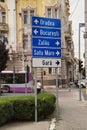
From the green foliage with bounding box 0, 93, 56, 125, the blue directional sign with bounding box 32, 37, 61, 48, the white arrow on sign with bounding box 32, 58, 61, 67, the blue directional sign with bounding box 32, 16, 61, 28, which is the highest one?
the blue directional sign with bounding box 32, 16, 61, 28

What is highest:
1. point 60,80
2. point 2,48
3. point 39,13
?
point 39,13

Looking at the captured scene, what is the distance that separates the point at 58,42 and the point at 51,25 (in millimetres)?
795

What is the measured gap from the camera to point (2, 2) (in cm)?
7262

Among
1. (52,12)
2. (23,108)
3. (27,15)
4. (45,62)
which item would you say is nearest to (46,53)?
(45,62)

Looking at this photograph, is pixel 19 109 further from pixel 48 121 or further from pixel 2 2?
pixel 2 2

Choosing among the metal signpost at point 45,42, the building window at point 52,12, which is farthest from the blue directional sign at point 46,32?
the building window at point 52,12

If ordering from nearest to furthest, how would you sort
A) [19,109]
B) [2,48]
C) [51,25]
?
1. [19,109]
2. [51,25]
3. [2,48]

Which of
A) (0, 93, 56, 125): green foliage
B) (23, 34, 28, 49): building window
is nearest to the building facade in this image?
(23, 34, 28, 49): building window

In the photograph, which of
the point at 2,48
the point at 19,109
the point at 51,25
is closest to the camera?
the point at 19,109

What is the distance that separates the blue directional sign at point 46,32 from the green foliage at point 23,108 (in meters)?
2.51

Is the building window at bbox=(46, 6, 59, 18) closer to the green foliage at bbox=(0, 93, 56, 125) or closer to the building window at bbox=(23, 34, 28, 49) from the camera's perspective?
the building window at bbox=(23, 34, 28, 49)

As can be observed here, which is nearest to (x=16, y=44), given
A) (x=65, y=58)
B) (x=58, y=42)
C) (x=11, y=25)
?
(x=11, y=25)

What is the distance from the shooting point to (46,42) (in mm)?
18188

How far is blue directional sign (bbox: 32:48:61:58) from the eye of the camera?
698 inches
